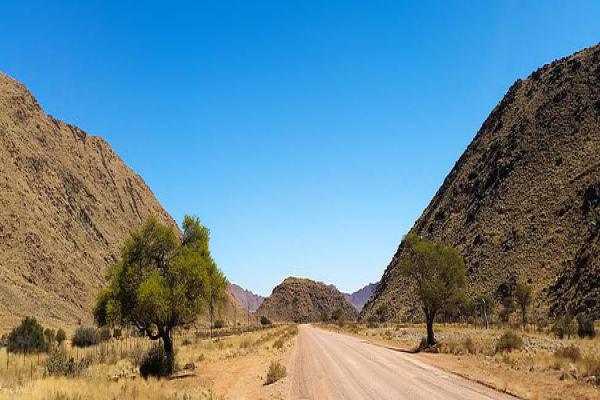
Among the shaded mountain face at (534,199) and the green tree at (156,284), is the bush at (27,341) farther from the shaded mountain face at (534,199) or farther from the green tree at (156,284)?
the shaded mountain face at (534,199)

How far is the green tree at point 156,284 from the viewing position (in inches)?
855

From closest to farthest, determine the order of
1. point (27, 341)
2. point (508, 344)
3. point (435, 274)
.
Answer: point (508, 344) → point (27, 341) → point (435, 274)

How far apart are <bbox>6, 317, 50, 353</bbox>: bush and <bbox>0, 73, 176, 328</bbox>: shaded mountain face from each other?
20.6m

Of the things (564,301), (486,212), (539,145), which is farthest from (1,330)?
(539,145)

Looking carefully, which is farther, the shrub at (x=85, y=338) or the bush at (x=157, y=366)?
the shrub at (x=85, y=338)

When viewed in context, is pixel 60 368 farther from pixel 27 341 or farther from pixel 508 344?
pixel 508 344

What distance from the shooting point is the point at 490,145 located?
374ft

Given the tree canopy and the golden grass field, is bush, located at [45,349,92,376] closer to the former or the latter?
the golden grass field

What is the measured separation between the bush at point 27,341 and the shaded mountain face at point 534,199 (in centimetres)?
5692

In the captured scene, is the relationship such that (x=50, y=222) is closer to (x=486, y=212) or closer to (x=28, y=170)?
(x=28, y=170)

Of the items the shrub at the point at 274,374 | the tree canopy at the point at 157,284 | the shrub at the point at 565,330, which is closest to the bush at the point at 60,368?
the tree canopy at the point at 157,284

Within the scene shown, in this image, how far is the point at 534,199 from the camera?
284 feet

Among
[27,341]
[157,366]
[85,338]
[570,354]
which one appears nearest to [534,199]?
[570,354]

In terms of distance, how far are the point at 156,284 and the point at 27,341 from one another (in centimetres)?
1607
